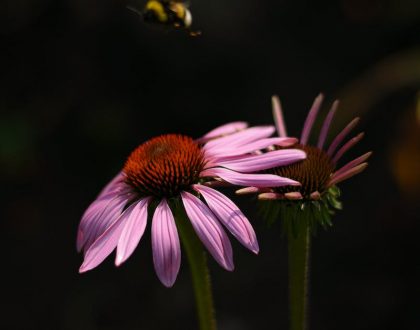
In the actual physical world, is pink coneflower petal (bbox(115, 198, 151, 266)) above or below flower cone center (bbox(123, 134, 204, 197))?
below

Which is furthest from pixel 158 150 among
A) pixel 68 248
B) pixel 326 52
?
pixel 326 52

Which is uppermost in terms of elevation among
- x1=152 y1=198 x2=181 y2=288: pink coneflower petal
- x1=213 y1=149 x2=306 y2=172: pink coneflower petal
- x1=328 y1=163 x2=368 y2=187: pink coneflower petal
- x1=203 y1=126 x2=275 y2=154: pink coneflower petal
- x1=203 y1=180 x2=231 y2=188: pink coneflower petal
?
x1=203 y1=126 x2=275 y2=154: pink coneflower petal

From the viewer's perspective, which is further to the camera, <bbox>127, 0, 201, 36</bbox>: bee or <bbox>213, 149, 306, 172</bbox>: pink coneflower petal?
<bbox>127, 0, 201, 36</bbox>: bee

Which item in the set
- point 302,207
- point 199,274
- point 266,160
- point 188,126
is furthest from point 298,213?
point 188,126

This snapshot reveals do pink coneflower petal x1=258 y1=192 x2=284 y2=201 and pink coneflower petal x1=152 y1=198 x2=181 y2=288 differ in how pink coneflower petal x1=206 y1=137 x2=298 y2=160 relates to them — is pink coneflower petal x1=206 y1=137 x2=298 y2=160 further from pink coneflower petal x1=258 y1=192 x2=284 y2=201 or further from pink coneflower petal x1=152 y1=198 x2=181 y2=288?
pink coneflower petal x1=152 y1=198 x2=181 y2=288

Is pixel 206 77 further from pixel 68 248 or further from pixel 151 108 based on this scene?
pixel 68 248

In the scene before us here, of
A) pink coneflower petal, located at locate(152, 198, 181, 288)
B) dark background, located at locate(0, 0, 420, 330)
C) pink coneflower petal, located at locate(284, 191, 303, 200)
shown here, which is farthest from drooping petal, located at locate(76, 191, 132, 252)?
dark background, located at locate(0, 0, 420, 330)

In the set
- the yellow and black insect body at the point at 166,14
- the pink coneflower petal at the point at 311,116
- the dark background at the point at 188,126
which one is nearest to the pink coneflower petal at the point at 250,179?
the pink coneflower petal at the point at 311,116
